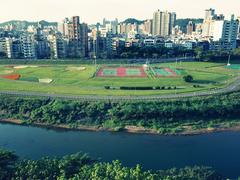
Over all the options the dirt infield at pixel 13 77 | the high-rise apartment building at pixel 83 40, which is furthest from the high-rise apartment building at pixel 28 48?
the dirt infield at pixel 13 77

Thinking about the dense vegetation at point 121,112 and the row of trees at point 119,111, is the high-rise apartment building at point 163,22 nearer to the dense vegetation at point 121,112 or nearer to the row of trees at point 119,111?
the row of trees at point 119,111

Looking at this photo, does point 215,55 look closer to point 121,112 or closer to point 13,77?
point 121,112

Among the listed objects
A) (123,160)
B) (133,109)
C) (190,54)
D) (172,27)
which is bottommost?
(123,160)

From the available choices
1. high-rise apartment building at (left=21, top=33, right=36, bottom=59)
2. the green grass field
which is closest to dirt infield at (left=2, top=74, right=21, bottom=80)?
the green grass field

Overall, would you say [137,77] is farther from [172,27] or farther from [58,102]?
[172,27]

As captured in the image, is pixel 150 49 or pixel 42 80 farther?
pixel 150 49

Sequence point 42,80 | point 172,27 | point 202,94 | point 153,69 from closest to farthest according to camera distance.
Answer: point 202,94 < point 42,80 < point 153,69 < point 172,27

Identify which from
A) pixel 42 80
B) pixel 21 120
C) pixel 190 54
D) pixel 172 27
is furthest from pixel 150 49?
pixel 172 27
